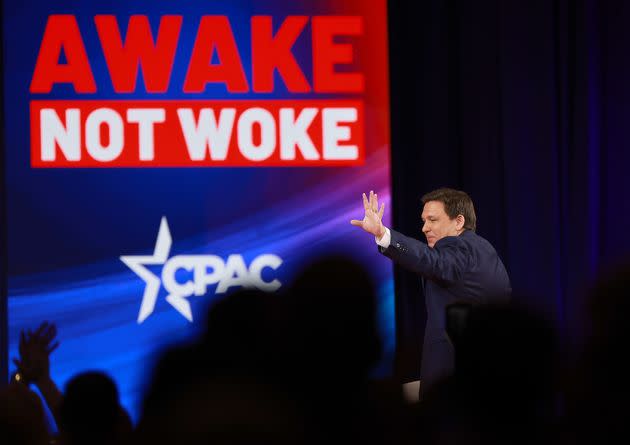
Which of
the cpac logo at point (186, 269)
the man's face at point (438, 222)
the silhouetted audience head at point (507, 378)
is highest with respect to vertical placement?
the man's face at point (438, 222)

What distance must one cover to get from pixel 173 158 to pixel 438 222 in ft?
4.84

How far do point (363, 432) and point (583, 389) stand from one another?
0.33 meters

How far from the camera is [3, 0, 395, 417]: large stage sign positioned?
13.3 ft

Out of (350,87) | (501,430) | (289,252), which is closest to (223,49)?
(350,87)

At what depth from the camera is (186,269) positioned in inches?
161

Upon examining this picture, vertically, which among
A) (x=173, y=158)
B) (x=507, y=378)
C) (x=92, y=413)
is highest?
(x=173, y=158)

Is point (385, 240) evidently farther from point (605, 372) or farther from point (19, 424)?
point (605, 372)

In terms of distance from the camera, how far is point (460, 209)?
3.41 m

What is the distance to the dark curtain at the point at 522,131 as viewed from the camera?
167 inches

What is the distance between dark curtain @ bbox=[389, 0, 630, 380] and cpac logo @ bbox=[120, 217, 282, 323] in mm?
880

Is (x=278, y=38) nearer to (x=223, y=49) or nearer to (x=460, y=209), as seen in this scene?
(x=223, y=49)

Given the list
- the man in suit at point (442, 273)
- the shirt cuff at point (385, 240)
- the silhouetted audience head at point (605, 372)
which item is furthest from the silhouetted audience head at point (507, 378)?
the shirt cuff at point (385, 240)

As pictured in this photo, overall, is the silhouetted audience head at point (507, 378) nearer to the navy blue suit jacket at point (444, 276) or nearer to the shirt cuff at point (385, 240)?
the navy blue suit jacket at point (444, 276)

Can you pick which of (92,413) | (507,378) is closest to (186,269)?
(92,413)
